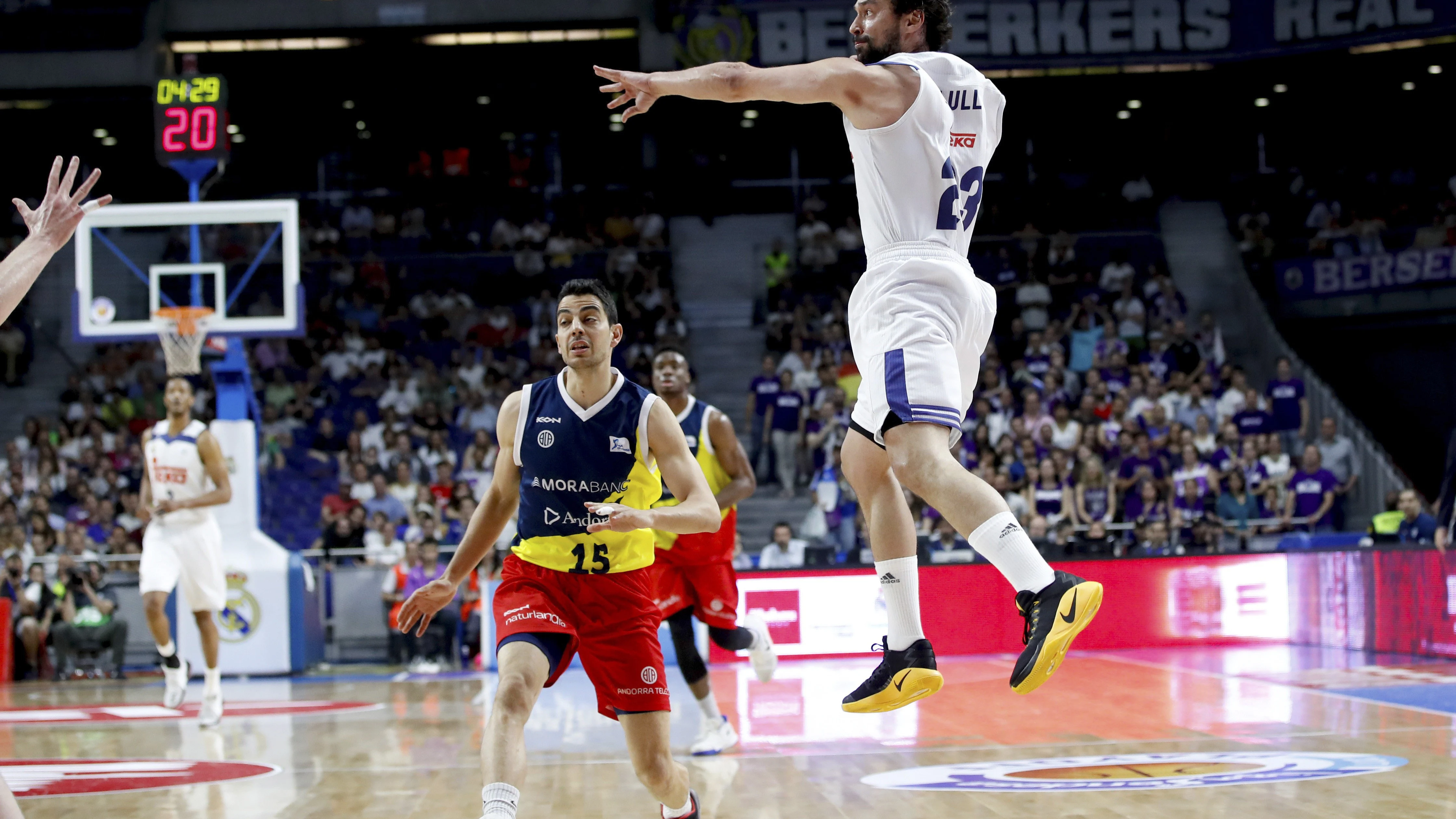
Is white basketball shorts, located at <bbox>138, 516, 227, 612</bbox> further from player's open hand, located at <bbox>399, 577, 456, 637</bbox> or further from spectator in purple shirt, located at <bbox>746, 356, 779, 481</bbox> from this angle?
spectator in purple shirt, located at <bbox>746, 356, 779, 481</bbox>

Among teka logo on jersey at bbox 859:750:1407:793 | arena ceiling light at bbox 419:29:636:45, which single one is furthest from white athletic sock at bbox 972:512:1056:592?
arena ceiling light at bbox 419:29:636:45

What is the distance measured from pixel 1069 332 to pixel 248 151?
1375cm

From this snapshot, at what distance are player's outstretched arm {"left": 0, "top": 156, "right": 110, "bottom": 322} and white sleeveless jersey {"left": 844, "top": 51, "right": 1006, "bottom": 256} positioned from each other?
223 cm

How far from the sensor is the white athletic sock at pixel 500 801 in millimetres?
4148

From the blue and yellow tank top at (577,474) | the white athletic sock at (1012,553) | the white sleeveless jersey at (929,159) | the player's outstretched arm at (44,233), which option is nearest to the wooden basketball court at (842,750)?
the blue and yellow tank top at (577,474)

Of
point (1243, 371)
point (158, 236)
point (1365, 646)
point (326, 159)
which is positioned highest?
point (326, 159)

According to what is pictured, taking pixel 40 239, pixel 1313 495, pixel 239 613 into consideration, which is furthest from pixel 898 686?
pixel 1313 495

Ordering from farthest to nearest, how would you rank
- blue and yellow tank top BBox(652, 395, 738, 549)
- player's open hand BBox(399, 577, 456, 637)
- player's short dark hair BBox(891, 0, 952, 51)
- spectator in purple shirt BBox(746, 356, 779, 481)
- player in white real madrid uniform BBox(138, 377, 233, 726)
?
spectator in purple shirt BBox(746, 356, 779, 481)
player in white real madrid uniform BBox(138, 377, 233, 726)
blue and yellow tank top BBox(652, 395, 738, 549)
player's open hand BBox(399, 577, 456, 637)
player's short dark hair BBox(891, 0, 952, 51)

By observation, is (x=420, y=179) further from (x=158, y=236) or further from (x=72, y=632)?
(x=72, y=632)

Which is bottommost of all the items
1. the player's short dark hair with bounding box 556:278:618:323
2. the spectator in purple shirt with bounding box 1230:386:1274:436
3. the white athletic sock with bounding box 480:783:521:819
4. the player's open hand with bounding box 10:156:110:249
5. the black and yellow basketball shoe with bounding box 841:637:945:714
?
the white athletic sock with bounding box 480:783:521:819

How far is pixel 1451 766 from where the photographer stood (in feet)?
21.2

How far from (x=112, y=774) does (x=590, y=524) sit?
12.7 feet

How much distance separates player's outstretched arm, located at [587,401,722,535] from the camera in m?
4.39

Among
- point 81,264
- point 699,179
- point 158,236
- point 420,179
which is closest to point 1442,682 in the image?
point 81,264
